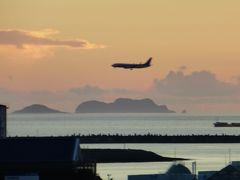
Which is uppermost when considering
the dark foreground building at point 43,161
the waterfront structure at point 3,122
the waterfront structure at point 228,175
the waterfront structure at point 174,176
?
the waterfront structure at point 3,122

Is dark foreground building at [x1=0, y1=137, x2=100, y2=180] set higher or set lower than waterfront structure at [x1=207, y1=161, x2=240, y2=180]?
lower

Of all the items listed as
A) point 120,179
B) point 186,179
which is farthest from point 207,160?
point 186,179

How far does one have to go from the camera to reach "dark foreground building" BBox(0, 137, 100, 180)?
57594 millimetres

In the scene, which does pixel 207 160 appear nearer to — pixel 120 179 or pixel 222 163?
pixel 222 163

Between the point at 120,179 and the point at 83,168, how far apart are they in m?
61.3

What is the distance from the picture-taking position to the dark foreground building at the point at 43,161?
57.6 metres

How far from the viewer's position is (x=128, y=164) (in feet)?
537

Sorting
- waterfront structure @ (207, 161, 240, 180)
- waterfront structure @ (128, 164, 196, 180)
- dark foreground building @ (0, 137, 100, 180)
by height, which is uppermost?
waterfront structure @ (128, 164, 196, 180)

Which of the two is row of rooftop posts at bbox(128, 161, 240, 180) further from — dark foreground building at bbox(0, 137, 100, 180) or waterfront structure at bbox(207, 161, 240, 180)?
dark foreground building at bbox(0, 137, 100, 180)

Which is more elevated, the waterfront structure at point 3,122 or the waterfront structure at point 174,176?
the waterfront structure at point 3,122

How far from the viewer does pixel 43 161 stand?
57938 millimetres

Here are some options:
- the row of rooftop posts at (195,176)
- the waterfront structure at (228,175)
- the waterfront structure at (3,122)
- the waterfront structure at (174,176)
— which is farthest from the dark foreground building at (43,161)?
the waterfront structure at (3,122)

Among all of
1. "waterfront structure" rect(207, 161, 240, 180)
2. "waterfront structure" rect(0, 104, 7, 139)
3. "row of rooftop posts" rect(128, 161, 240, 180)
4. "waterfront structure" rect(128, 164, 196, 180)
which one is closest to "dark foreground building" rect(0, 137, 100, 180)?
"waterfront structure" rect(207, 161, 240, 180)

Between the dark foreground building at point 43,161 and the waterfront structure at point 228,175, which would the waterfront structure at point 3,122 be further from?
the dark foreground building at point 43,161
